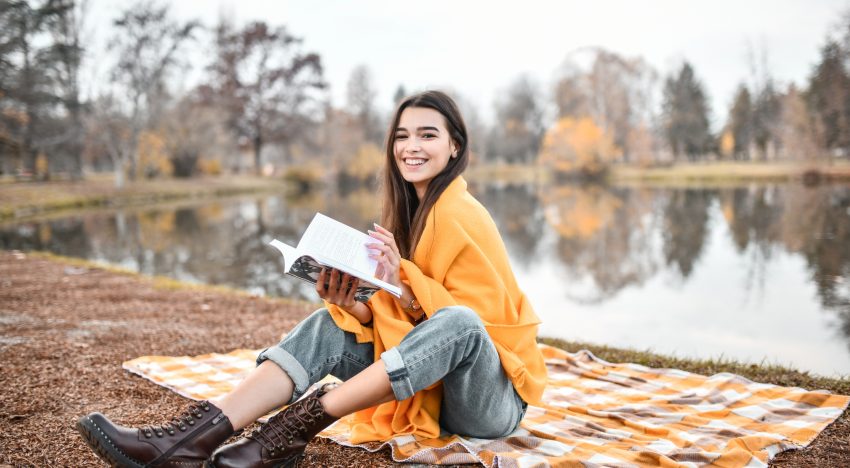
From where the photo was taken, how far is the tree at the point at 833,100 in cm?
2783

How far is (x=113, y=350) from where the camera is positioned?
3.65 metres

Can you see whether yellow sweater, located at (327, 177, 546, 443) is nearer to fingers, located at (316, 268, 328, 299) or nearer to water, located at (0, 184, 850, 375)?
fingers, located at (316, 268, 328, 299)

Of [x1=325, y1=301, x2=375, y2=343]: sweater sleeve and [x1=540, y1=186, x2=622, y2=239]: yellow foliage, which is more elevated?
[x1=325, y1=301, x2=375, y2=343]: sweater sleeve

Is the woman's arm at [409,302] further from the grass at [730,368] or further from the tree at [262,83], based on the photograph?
the tree at [262,83]

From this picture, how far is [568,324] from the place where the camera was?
564 cm

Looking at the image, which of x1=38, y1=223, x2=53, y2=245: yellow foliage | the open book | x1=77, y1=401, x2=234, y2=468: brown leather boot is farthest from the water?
x1=77, y1=401, x2=234, y2=468: brown leather boot

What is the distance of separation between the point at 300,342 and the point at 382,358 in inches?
14.4

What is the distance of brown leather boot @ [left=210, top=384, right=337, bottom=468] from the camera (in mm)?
1940

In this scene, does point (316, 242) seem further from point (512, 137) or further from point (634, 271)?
point (512, 137)

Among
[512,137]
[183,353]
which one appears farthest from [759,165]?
[183,353]

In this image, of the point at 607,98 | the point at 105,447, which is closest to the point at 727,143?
the point at 607,98

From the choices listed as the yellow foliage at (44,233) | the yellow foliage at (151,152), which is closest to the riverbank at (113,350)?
the yellow foliage at (44,233)

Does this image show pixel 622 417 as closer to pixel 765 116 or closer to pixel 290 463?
pixel 290 463

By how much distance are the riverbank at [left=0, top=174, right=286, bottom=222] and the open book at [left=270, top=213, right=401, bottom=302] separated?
1706 centimetres
